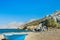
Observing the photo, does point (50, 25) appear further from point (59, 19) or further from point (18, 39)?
point (18, 39)

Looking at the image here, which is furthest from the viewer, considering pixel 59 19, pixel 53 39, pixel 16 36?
pixel 59 19

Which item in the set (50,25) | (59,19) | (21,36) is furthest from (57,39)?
(59,19)

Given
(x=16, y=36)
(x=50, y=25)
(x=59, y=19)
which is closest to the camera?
(x=16, y=36)

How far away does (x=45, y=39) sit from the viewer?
2703cm

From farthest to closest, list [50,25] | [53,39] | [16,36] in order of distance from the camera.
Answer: [50,25], [53,39], [16,36]

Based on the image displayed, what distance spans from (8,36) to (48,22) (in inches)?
3505

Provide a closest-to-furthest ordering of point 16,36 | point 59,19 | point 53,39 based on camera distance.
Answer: point 16,36 → point 53,39 → point 59,19

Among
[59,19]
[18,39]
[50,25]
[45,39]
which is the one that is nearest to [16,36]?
[18,39]

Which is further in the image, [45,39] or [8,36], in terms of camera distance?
[45,39]

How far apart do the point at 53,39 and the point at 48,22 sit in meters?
85.0

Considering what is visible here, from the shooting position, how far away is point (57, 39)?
26969 mm

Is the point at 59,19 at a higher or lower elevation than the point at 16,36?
higher

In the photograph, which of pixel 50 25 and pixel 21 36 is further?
pixel 50 25

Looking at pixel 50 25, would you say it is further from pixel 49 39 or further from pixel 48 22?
pixel 49 39
